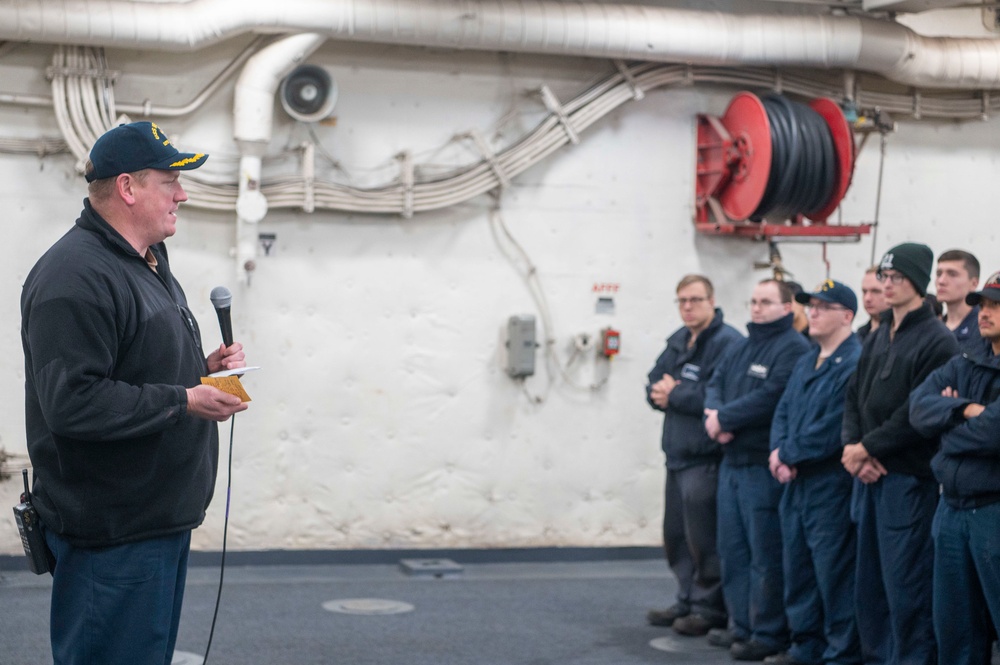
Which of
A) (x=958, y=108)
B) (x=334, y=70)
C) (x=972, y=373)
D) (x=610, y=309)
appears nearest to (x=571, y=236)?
(x=610, y=309)

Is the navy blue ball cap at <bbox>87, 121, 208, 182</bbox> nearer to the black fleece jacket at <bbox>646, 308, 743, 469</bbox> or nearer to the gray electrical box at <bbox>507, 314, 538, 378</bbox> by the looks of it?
the black fleece jacket at <bbox>646, 308, 743, 469</bbox>

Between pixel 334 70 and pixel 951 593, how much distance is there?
419cm

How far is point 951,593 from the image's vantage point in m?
3.68

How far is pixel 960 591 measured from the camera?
144 inches

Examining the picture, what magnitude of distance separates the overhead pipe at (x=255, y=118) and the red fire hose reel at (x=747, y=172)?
7.95 ft

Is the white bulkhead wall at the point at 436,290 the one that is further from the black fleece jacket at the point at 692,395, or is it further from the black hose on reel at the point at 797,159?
the black fleece jacket at the point at 692,395

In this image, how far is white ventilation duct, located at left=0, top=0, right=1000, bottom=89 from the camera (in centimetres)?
542

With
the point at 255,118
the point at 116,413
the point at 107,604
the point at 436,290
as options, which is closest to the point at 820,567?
the point at 436,290

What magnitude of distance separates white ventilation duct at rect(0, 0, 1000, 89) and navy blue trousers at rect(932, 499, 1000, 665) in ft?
10.9

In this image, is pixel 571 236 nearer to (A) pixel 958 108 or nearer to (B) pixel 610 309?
(B) pixel 610 309

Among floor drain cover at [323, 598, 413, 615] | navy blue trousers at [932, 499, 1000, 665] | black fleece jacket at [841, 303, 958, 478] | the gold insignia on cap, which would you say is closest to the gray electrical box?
floor drain cover at [323, 598, 413, 615]

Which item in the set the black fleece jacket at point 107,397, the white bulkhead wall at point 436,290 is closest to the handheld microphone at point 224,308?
the black fleece jacket at point 107,397

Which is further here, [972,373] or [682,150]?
[682,150]

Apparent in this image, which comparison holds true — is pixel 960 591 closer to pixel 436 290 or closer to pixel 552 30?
pixel 436 290
